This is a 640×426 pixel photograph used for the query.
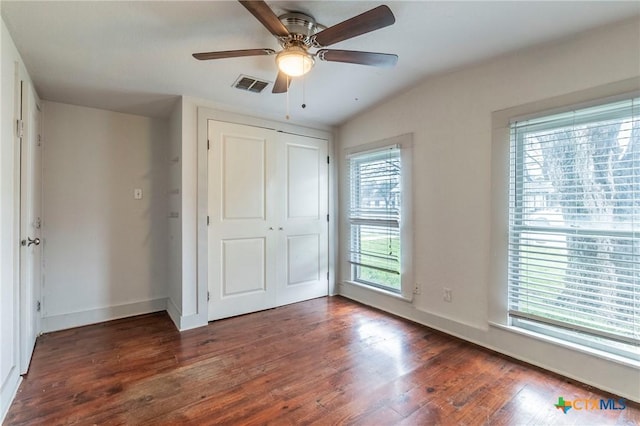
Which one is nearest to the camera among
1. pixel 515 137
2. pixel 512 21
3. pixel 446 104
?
pixel 512 21

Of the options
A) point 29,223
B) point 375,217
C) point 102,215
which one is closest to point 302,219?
point 375,217

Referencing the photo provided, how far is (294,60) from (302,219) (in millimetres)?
2166

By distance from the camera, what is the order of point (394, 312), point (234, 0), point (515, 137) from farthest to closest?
1. point (394, 312)
2. point (515, 137)
3. point (234, 0)

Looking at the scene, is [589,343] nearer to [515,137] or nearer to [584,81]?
[515,137]

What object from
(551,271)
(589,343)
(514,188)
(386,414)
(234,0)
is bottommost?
(386,414)

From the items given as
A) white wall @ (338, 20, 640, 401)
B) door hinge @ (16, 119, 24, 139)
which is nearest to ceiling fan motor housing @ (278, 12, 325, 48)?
white wall @ (338, 20, 640, 401)

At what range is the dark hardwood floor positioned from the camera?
5.57ft

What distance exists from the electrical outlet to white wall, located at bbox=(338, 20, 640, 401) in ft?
0.12

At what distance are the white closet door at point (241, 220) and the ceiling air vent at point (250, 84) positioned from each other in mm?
502


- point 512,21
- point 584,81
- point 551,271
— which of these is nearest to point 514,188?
point 551,271

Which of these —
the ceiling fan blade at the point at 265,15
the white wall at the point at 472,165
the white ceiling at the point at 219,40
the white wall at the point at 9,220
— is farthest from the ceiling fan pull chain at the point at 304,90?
the white wall at the point at 9,220

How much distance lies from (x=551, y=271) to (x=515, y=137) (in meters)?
1.03

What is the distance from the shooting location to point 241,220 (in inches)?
129

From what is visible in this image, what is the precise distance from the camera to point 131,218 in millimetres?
3314
